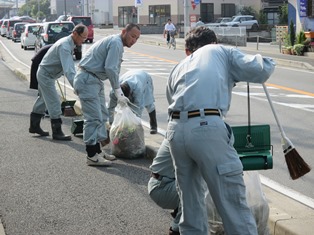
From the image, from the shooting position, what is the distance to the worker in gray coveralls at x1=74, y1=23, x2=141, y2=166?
7.11 meters

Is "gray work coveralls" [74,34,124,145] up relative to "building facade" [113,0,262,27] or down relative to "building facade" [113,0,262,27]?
down

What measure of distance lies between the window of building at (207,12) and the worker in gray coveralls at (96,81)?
214ft

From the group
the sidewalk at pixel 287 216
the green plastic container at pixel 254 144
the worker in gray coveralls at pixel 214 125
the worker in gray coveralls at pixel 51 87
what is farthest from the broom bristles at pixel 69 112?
the worker in gray coveralls at pixel 214 125

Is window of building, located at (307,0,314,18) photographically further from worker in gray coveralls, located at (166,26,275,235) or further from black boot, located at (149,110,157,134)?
worker in gray coveralls, located at (166,26,275,235)

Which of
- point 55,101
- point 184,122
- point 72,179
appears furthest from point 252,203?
point 55,101

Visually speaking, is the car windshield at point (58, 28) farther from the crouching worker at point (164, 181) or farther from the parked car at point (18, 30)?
the crouching worker at point (164, 181)

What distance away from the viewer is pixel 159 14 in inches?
3012

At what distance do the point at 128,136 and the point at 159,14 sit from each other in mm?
69736

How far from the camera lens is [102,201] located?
6.19 meters

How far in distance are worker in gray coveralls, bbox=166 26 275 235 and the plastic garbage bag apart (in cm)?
385

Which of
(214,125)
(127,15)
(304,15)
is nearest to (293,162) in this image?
(214,125)

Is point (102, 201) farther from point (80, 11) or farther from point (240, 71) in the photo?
point (80, 11)

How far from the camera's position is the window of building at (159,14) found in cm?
7562

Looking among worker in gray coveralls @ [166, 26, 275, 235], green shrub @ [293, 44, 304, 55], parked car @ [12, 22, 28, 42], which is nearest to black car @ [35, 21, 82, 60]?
green shrub @ [293, 44, 304, 55]
